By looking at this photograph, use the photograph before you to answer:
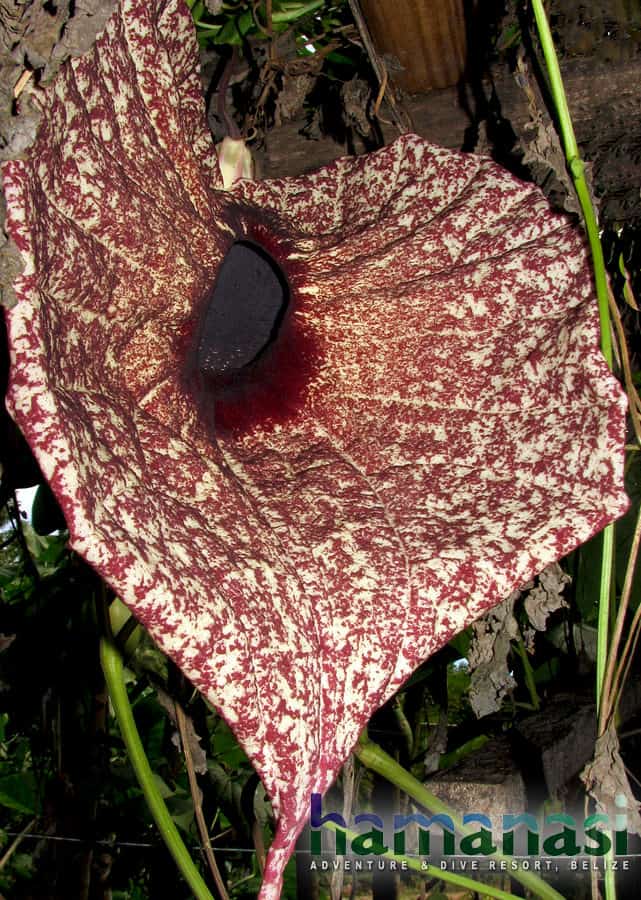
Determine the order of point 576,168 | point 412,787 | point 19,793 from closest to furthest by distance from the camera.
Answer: point 576,168, point 412,787, point 19,793

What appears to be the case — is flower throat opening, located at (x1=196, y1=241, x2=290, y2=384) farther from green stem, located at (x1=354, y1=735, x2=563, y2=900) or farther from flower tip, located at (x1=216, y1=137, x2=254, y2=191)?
green stem, located at (x1=354, y1=735, x2=563, y2=900)

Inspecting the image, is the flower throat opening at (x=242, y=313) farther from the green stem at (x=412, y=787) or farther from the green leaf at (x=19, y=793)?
the green leaf at (x=19, y=793)

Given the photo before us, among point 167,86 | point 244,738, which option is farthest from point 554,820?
point 167,86

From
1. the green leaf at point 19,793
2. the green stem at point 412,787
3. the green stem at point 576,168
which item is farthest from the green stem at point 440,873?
the green leaf at point 19,793

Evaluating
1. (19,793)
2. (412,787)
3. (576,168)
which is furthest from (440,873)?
(19,793)

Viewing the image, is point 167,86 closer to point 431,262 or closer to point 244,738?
point 431,262

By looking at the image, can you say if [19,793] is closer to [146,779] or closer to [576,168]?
[146,779]
